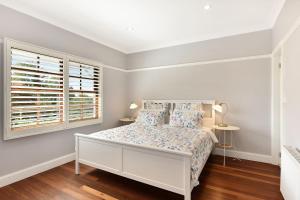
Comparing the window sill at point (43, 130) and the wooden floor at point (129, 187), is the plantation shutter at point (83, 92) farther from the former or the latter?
the wooden floor at point (129, 187)

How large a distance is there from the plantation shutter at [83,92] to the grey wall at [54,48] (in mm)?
261

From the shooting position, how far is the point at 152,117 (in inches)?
138

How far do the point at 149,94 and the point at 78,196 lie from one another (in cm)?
284

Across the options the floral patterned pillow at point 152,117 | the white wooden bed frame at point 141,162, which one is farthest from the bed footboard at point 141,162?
the floral patterned pillow at point 152,117

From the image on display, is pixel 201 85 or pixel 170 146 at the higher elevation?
pixel 201 85

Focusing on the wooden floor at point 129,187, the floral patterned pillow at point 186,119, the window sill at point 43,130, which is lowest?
the wooden floor at point 129,187

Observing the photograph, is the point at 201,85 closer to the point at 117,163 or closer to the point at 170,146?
the point at 170,146

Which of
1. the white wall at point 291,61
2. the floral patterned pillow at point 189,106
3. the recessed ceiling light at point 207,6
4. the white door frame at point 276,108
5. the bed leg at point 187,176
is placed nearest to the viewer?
the bed leg at point 187,176

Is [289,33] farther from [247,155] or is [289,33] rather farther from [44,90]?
[44,90]

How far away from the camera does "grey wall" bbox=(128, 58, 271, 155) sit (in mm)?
2998

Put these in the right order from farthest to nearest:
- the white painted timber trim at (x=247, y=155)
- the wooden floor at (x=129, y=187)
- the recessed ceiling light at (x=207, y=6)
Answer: the white painted timber trim at (x=247, y=155)
the recessed ceiling light at (x=207, y=6)
the wooden floor at (x=129, y=187)

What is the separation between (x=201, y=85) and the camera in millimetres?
3559

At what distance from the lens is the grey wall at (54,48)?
2.25 meters

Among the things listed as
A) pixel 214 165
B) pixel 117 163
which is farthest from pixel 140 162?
pixel 214 165
